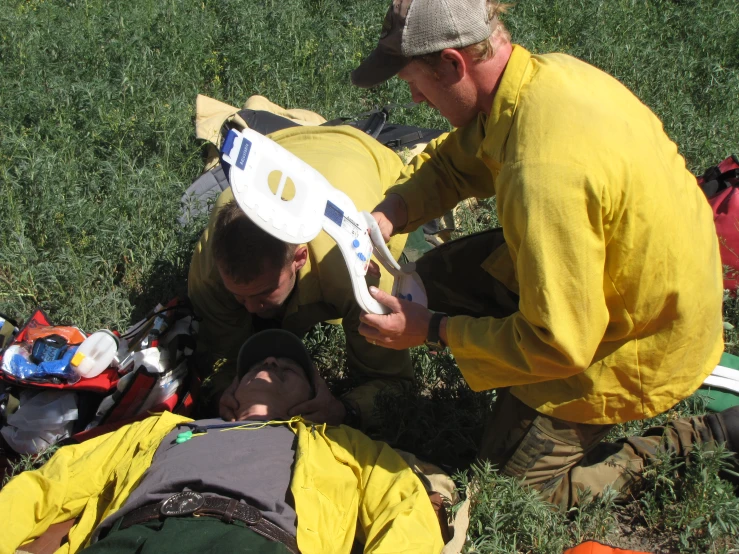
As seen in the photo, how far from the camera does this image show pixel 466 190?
10.5ft

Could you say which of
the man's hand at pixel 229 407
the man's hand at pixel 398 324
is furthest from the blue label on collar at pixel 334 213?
the man's hand at pixel 229 407

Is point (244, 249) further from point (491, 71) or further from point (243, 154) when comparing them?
point (491, 71)

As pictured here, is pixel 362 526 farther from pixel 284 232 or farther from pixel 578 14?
pixel 578 14

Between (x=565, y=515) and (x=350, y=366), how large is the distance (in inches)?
50.8

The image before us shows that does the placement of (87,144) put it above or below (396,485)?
below

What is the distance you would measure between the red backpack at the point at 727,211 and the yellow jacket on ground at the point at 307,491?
2558 mm

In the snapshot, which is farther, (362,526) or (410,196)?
(410,196)

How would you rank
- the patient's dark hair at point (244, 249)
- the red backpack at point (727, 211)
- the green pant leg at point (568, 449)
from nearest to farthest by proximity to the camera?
the green pant leg at point (568, 449) < the patient's dark hair at point (244, 249) < the red backpack at point (727, 211)

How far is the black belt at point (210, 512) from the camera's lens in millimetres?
2492

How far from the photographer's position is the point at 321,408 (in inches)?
131

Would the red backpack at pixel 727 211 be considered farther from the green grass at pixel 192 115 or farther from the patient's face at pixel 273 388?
the patient's face at pixel 273 388

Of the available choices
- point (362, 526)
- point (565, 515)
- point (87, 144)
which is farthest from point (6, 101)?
point (565, 515)

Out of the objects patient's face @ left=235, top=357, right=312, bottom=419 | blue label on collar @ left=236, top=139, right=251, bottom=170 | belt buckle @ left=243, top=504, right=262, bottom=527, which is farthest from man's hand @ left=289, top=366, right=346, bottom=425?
blue label on collar @ left=236, top=139, right=251, bottom=170

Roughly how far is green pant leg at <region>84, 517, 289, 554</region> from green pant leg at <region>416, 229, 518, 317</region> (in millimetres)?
1484
